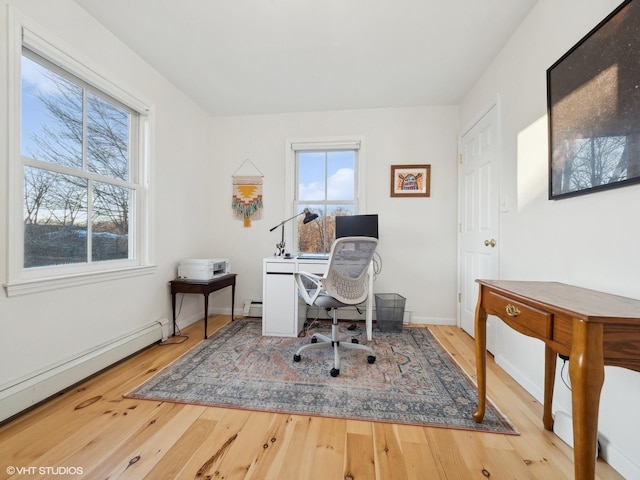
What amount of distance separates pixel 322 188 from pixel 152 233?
185cm

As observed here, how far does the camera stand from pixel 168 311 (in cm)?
251

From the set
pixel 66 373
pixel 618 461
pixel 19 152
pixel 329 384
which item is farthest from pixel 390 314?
pixel 19 152

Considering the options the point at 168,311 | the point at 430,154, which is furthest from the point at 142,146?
→ the point at 430,154

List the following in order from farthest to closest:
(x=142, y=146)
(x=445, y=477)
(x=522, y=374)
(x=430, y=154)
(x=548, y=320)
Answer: (x=430, y=154)
(x=142, y=146)
(x=522, y=374)
(x=445, y=477)
(x=548, y=320)

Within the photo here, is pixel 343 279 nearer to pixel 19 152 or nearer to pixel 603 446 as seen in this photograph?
pixel 603 446

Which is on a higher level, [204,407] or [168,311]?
[168,311]

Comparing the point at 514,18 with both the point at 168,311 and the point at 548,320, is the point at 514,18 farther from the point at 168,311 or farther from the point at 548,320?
the point at 168,311

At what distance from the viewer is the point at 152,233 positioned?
2320 mm

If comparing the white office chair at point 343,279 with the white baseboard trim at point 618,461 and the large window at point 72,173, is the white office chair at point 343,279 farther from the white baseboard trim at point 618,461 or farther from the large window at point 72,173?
the large window at point 72,173

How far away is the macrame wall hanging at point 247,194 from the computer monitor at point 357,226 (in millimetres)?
1045

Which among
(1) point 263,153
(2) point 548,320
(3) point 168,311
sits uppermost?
(1) point 263,153

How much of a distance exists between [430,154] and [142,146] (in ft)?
9.63

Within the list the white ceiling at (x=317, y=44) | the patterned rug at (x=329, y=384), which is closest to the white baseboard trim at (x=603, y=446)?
the patterned rug at (x=329, y=384)

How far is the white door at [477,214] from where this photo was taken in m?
2.11
